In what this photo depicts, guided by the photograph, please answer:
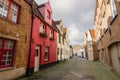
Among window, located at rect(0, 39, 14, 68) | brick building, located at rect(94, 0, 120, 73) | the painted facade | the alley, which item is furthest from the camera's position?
the painted facade

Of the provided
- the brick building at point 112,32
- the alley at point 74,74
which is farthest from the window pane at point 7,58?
the brick building at point 112,32

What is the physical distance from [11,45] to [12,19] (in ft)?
6.36

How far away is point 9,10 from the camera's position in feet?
22.6

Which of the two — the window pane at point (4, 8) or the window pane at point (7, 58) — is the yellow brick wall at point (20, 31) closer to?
the window pane at point (7, 58)

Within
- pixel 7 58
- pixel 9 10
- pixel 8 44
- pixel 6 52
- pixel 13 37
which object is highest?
pixel 9 10

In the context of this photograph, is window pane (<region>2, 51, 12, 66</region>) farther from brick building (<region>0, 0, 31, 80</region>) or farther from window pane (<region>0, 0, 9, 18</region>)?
window pane (<region>0, 0, 9, 18</region>)

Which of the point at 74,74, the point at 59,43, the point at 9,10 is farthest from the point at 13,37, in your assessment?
the point at 59,43

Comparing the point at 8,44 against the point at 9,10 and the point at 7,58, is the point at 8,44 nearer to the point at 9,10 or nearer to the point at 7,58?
the point at 7,58

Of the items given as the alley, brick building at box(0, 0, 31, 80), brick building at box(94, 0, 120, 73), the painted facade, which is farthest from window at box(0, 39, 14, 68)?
the painted facade

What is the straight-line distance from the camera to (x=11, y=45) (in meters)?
7.02

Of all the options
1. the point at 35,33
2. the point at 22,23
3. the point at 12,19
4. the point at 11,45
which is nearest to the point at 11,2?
the point at 12,19

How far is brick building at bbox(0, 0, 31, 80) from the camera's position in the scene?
20.5ft

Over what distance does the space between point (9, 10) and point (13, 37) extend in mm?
1947

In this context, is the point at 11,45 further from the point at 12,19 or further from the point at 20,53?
the point at 12,19
